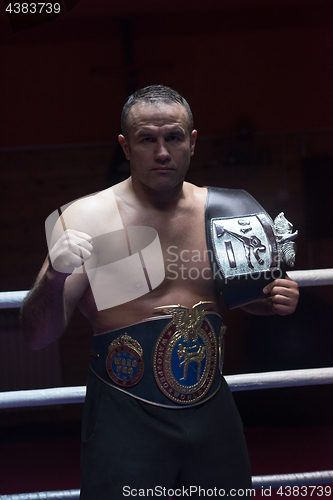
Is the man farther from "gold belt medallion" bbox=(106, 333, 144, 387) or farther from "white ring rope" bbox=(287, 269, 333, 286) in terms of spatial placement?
"white ring rope" bbox=(287, 269, 333, 286)

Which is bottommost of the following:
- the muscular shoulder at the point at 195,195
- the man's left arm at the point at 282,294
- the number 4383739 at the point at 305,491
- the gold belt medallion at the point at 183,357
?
the number 4383739 at the point at 305,491

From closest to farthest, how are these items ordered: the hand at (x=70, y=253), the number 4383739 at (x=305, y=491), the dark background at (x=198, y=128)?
the hand at (x=70, y=253), the number 4383739 at (x=305, y=491), the dark background at (x=198, y=128)

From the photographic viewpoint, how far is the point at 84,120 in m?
2.40

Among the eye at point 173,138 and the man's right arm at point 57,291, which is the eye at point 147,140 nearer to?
the eye at point 173,138

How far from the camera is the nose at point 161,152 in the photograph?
0.88 m

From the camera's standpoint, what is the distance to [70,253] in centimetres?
76

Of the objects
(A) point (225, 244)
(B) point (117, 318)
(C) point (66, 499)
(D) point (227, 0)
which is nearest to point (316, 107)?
(D) point (227, 0)

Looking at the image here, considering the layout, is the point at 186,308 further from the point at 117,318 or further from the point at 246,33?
the point at 246,33

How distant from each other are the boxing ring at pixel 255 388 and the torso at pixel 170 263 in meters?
0.29

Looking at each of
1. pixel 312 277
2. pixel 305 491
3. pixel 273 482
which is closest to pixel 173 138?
pixel 312 277

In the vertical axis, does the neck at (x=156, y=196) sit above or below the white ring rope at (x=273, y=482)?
above

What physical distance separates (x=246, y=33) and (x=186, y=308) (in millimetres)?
1904

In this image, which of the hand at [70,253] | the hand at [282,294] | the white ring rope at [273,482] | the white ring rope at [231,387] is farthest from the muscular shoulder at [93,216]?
the white ring rope at [273,482]

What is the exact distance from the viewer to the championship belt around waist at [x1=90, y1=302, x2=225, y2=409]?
0.88 m
